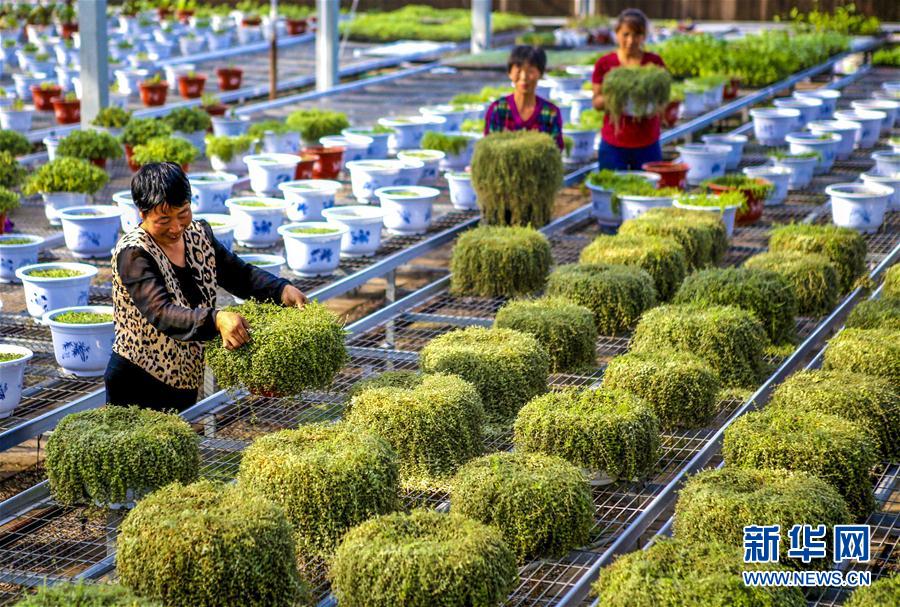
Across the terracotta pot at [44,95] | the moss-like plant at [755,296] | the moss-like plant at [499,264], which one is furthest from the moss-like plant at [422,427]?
the terracotta pot at [44,95]

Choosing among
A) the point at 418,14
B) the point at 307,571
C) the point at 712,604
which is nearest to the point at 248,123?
the point at 307,571

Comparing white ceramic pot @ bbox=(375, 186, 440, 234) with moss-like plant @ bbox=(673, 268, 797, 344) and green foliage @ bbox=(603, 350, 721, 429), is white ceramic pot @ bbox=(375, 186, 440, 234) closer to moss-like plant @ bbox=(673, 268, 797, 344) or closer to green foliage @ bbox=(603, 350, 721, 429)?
moss-like plant @ bbox=(673, 268, 797, 344)

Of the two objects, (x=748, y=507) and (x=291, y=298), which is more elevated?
(x=291, y=298)

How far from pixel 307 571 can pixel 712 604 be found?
134cm

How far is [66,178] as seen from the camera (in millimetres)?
8453

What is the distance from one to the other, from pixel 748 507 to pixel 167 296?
2.11 m

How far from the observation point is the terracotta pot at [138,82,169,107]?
14.1m

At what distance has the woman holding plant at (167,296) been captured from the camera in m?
4.61

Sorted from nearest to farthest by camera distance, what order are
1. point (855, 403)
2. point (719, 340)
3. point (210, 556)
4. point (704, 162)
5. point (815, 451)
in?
point (210, 556) → point (815, 451) → point (855, 403) → point (719, 340) → point (704, 162)

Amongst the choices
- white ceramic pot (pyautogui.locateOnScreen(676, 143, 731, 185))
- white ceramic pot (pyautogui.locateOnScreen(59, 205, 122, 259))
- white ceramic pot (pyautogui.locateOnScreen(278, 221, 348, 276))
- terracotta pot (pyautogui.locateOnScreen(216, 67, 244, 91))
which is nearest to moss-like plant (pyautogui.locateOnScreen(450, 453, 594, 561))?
white ceramic pot (pyautogui.locateOnScreen(278, 221, 348, 276))

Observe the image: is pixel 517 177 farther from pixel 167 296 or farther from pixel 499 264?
pixel 167 296

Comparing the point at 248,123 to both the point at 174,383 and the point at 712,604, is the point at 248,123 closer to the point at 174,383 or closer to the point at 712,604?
the point at 174,383

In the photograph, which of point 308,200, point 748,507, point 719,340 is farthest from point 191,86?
point 748,507

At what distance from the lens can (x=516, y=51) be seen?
8555 millimetres
